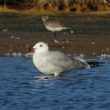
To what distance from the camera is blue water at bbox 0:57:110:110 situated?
11.6 metres

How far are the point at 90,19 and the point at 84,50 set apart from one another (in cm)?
728

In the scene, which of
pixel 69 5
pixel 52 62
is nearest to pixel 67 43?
pixel 52 62

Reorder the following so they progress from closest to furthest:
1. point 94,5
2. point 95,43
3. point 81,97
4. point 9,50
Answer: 1. point 81,97
2. point 9,50
3. point 95,43
4. point 94,5

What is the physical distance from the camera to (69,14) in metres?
28.0

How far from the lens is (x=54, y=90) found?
→ 13.0 meters

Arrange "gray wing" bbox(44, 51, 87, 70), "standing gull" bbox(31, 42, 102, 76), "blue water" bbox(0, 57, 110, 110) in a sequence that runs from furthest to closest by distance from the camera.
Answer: "gray wing" bbox(44, 51, 87, 70)
"standing gull" bbox(31, 42, 102, 76)
"blue water" bbox(0, 57, 110, 110)

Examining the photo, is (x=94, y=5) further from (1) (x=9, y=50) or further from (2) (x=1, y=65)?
(2) (x=1, y=65)

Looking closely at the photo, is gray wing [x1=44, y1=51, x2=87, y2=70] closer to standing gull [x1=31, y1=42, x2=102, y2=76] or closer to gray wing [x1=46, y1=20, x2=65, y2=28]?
standing gull [x1=31, y1=42, x2=102, y2=76]

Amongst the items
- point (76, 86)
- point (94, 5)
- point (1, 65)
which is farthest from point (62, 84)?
point (94, 5)

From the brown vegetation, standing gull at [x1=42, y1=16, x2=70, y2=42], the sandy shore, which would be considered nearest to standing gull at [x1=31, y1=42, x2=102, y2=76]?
the sandy shore

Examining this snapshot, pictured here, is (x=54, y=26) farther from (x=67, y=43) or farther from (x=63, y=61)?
(x=63, y=61)

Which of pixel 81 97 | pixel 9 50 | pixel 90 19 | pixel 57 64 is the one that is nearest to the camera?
pixel 81 97

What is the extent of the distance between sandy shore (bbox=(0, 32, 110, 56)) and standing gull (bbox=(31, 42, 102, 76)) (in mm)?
3850

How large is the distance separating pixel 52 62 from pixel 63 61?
16.0 inches
